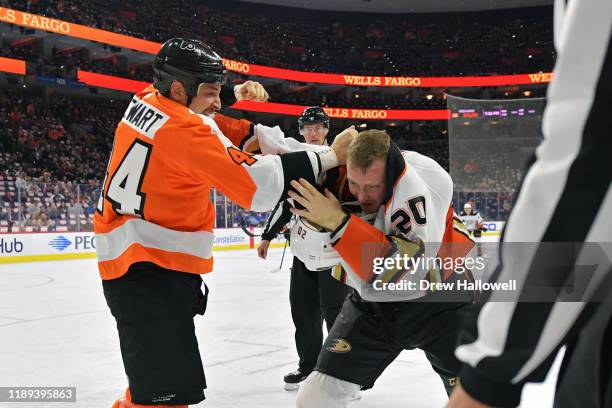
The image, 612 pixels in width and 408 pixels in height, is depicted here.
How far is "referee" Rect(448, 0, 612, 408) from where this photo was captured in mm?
625

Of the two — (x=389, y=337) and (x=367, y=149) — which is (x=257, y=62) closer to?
(x=389, y=337)

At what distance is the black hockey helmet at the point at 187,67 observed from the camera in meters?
2.07

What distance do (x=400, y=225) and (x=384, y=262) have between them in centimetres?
15

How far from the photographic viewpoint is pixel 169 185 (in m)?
1.96

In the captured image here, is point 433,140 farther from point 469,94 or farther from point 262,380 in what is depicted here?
point 262,380

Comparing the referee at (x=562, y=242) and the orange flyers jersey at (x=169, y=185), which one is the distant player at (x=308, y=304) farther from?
the referee at (x=562, y=242)

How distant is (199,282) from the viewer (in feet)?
7.02

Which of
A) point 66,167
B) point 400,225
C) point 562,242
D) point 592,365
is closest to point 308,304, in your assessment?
point 400,225

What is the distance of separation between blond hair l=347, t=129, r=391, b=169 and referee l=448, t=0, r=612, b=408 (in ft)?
3.96

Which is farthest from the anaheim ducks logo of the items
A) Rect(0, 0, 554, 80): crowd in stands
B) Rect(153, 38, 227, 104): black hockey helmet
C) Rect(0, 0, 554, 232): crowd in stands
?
Rect(0, 0, 554, 80): crowd in stands

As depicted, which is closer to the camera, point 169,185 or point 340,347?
point 169,185

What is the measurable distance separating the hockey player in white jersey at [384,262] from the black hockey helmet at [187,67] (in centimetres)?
52

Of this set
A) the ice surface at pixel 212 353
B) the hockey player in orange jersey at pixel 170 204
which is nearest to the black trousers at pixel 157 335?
the hockey player in orange jersey at pixel 170 204

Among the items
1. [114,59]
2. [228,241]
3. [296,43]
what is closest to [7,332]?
[228,241]
